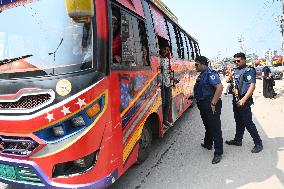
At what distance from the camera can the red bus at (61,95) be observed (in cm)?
319

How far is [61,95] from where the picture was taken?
10.4 feet

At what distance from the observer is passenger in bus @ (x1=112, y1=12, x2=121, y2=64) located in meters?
3.77

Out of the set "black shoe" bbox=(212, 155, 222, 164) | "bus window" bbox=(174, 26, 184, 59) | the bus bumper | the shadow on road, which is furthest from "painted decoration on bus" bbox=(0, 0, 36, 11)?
"bus window" bbox=(174, 26, 184, 59)

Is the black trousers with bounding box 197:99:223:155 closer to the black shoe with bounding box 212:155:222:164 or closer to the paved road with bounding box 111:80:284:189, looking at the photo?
the black shoe with bounding box 212:155:222:164

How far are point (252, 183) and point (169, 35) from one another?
397cm

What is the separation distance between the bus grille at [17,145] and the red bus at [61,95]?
0.01 metres

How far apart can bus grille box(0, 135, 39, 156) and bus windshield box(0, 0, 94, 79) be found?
69 centimetres

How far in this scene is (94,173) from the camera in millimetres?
3363

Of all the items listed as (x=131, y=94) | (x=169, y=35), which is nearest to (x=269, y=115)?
(x=169, y=35)

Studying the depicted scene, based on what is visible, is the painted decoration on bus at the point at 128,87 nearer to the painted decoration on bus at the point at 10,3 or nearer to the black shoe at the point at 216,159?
the painted decoration on bus at the point at 10,3

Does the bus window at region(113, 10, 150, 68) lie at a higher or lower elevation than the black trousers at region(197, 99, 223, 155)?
higher

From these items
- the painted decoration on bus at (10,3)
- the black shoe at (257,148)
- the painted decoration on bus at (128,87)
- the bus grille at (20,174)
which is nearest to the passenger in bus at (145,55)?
the painted decoration on bus at (128,87)

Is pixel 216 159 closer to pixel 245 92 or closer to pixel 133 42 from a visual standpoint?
pixel 245 92

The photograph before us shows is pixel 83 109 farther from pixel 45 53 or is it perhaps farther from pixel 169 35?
pixel 169 35
